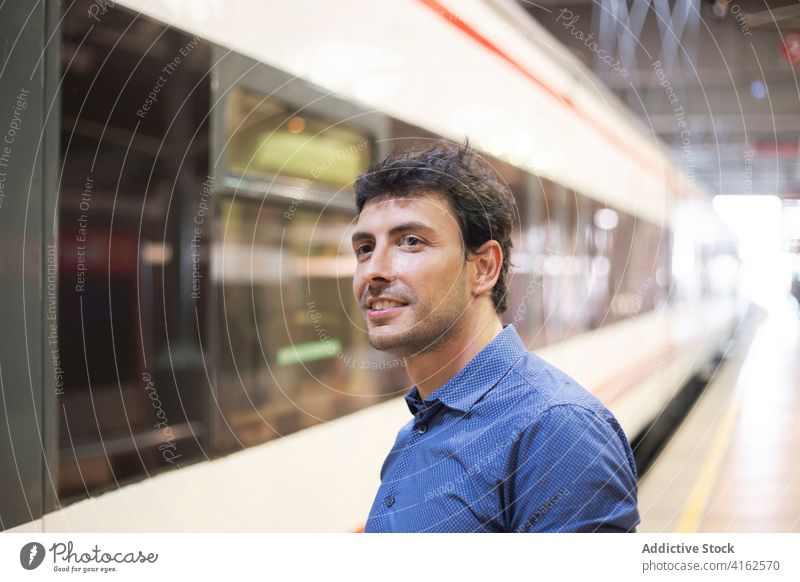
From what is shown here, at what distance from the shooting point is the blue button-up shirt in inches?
39.3

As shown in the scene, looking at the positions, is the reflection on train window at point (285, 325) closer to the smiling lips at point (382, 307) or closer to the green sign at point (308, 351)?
the green sign at point (308, 351)

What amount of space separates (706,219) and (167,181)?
1.21m

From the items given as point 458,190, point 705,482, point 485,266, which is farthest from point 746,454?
point 458,190

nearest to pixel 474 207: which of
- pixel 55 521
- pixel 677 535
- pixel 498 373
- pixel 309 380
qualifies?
pixel 498 373

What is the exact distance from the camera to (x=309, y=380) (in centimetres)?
160

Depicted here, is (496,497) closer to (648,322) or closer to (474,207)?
(474,207)

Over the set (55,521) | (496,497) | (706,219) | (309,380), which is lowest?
(55,521)

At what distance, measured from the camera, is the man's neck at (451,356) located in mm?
1216

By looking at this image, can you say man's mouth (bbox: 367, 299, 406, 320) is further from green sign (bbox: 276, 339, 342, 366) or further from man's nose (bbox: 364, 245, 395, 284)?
green sign (bbox: 276, 339, 342, 366)

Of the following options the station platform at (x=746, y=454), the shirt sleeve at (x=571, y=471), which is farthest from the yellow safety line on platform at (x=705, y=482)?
the shirt sleeve at (x=571, y=471)

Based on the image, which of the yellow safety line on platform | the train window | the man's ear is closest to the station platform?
the yellow safety line on platform

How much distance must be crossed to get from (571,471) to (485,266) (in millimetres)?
416

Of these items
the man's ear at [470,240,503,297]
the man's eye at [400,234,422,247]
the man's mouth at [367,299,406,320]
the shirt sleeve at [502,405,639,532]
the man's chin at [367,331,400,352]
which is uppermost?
the man's eye at [400,234,422,247]

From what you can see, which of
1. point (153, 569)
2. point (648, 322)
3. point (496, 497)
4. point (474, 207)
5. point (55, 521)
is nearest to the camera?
point (496, 497)
